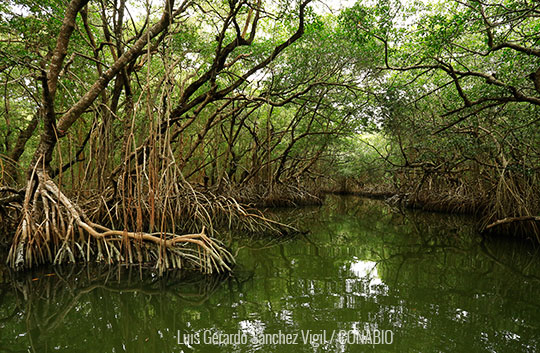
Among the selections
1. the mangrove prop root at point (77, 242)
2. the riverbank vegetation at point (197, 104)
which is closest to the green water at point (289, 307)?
the mangrove prop root at point (77, 242)

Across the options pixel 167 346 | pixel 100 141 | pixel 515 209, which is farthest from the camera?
pixel 515 209

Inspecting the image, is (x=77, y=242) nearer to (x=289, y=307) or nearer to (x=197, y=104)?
(x=289, y=307)

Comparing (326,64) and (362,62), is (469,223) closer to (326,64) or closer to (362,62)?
(362,62)

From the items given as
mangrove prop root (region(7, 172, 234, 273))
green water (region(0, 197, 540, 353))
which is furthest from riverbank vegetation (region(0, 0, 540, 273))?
green water (region(0, 197, 540, 353))

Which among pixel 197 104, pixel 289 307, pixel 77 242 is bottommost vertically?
pixel 289 307

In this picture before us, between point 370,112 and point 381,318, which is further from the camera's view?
point 370,112

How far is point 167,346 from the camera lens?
2.10m

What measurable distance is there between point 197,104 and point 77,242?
3844 mm

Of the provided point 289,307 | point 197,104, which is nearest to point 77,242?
point 289,307

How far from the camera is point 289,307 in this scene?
2.76 m

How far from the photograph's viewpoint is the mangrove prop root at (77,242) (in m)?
3.53

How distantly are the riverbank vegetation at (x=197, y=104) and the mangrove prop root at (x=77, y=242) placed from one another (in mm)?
22

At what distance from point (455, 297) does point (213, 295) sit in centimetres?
252

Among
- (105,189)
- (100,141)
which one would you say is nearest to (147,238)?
(105,189)
